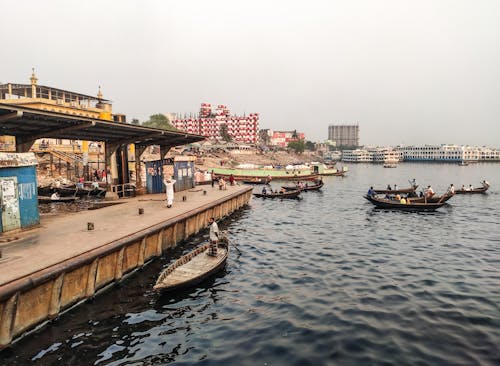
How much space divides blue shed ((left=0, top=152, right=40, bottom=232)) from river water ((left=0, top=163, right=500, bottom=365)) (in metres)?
5.53

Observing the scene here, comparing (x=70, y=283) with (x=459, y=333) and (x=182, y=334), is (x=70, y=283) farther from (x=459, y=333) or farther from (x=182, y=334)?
(x=459, y=333)

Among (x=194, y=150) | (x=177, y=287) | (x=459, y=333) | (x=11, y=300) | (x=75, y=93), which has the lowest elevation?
(x=459, y=333)

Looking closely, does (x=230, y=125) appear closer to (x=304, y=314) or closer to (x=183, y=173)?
(x=183, y=173)

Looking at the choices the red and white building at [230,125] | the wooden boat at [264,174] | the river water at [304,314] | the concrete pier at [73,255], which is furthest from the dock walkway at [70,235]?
the red and white building at [230,125]

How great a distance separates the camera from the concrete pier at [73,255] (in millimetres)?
9508

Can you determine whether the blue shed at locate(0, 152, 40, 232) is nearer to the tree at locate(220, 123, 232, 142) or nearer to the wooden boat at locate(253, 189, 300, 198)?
the wooden boat at locate(253, 189, 300, 198)

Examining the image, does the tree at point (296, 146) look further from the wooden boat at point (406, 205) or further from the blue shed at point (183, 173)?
the blue shed at point (183, 173)

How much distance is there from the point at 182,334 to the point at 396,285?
935cm

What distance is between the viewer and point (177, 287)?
12.9m

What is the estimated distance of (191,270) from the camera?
1412 centimetres

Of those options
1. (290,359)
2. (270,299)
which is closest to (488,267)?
(270,299)

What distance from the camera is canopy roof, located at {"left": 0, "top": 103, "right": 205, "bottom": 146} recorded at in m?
15.1

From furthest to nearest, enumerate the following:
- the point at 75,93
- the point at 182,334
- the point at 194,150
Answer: the point at 194,150, the point at 75,93, the point at 182,334

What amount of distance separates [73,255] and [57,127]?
1104cm
